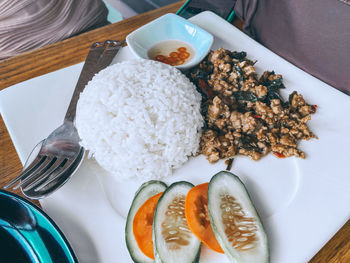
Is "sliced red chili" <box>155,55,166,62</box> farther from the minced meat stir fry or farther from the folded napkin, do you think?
the folded napkin

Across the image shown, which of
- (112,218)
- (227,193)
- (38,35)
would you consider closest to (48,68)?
(38,35)

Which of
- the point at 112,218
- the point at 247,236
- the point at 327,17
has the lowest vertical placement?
the point at 112,218

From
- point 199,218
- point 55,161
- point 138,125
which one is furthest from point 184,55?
point 199,218

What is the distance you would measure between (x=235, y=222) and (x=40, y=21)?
78.5 inches

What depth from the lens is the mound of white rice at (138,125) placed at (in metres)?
1.31

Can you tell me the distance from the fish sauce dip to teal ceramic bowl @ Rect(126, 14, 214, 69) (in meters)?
0.02

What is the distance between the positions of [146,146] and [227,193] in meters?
0.45

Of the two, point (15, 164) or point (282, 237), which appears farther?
point (15, 164)

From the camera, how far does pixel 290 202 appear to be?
1.18 metres

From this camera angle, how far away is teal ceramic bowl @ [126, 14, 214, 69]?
171 centimetres

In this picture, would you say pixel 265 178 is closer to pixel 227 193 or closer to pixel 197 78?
pixel 227 193

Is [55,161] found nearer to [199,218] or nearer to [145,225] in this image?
[145,225]

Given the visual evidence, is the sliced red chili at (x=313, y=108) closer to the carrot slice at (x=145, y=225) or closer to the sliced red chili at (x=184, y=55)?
the sliced red chili at (x=184, y=55)

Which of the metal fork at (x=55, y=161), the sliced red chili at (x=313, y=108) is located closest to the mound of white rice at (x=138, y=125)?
the metal fork at (x=55, y=161)
